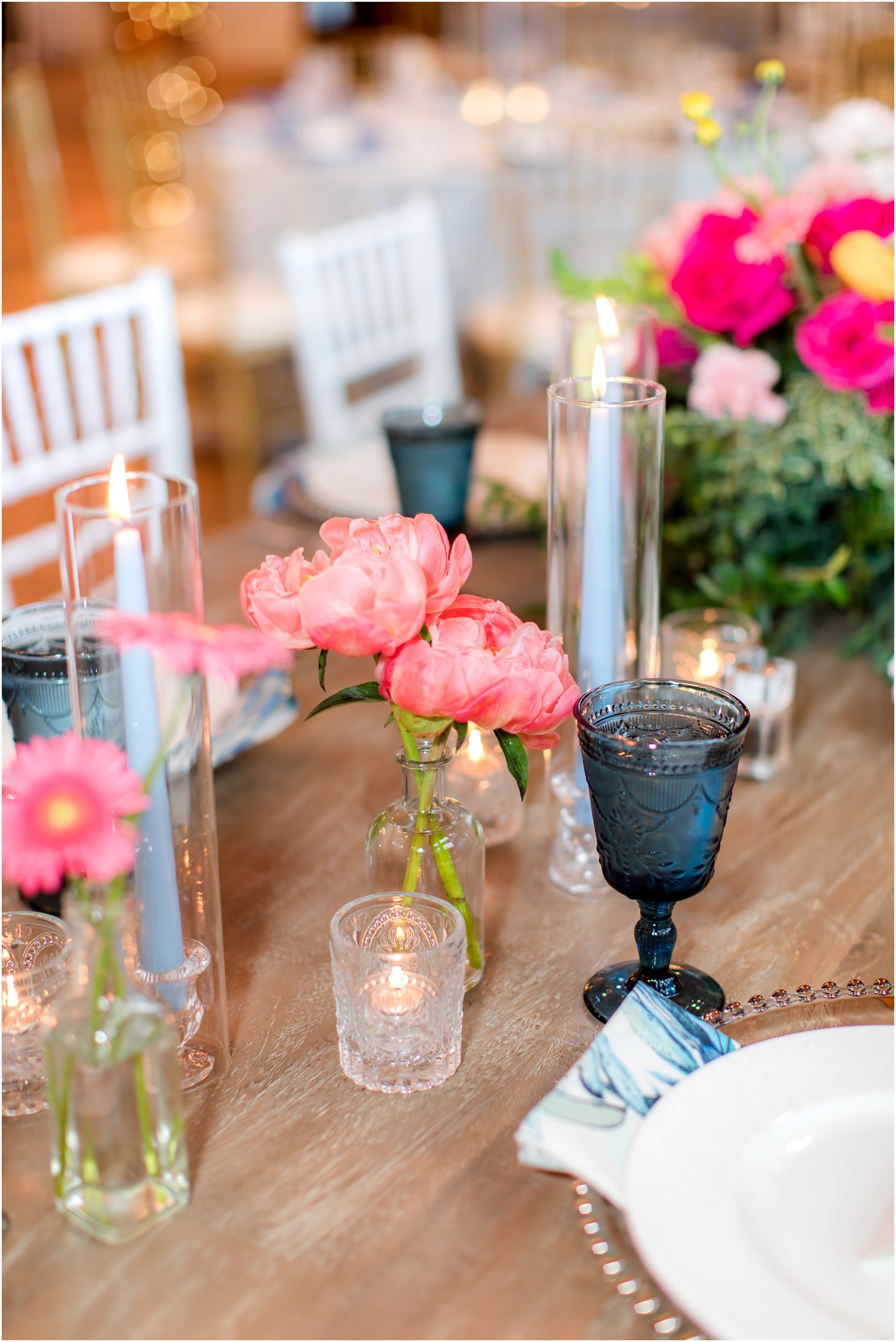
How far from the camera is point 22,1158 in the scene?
0.57m

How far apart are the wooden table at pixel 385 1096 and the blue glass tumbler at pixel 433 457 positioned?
0.24 m

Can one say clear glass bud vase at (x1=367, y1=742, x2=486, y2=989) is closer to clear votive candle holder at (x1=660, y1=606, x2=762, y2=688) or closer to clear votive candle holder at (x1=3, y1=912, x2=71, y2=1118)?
clear votive candle holder at (x1=3, y1=912, x2=71, y2=1118)

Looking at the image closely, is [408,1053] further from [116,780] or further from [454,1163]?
[116,780]

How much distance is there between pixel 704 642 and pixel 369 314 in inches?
51.5

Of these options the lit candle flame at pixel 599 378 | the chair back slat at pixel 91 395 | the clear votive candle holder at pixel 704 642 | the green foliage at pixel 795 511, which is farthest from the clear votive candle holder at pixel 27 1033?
the chair back slat at pixel 91 395

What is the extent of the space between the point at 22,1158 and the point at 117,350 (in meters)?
1.28

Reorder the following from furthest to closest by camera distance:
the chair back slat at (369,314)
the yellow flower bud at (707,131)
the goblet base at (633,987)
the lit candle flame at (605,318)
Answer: the chair back slat at (369,314) → the yellow flower bud at (707,131) → the lit candle flame at (605,318) → the goblet base at (633,987)

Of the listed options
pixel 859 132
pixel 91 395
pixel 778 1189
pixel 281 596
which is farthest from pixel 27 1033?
pixel 91 395

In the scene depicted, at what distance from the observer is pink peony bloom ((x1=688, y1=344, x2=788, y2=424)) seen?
3.48ft

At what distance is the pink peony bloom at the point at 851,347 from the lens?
981 mm

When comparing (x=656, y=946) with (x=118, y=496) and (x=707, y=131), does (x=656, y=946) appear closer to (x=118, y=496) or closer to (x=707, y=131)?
(x=118, y=496)

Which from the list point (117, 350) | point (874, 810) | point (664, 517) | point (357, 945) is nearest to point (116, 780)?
point (357, 945)

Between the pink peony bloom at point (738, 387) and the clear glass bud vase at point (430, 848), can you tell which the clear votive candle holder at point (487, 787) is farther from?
the pink peony bloom at point (738, 387)

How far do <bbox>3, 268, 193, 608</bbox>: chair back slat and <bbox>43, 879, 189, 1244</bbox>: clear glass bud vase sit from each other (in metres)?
1.08
